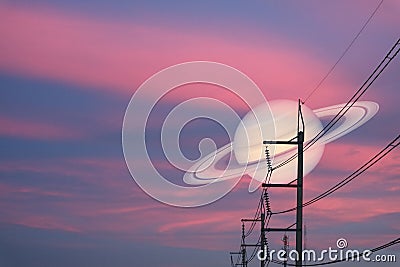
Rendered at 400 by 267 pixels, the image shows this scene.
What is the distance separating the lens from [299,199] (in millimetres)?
49281

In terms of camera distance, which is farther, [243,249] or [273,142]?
[243,249]

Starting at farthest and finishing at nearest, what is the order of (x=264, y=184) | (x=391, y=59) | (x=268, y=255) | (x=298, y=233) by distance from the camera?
(x=268, y=255) → (x=264, y=184) → (x=298, y=233) → (x=391, y=59)

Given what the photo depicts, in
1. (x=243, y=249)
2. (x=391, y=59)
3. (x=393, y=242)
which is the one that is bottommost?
(x=393, y=242)

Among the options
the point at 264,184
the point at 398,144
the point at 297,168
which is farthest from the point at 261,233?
the point at 398,144

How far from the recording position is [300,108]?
49750mm

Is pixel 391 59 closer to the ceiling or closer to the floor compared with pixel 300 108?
closer to the floor

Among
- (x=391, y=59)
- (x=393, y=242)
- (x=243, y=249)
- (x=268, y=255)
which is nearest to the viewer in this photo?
(x=391, y=59)

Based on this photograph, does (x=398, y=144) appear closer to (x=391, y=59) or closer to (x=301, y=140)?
(x=391, y=59)

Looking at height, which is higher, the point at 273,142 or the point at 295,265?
the point at 273,142

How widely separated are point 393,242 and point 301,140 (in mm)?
14607

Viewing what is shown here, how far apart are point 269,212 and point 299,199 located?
48.9 feet

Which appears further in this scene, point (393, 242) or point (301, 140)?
point (301, 140)

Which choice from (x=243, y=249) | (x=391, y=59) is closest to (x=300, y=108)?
(x=391, y=59)

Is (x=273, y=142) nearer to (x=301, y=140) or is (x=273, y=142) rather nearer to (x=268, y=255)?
(x=301, y=140)
